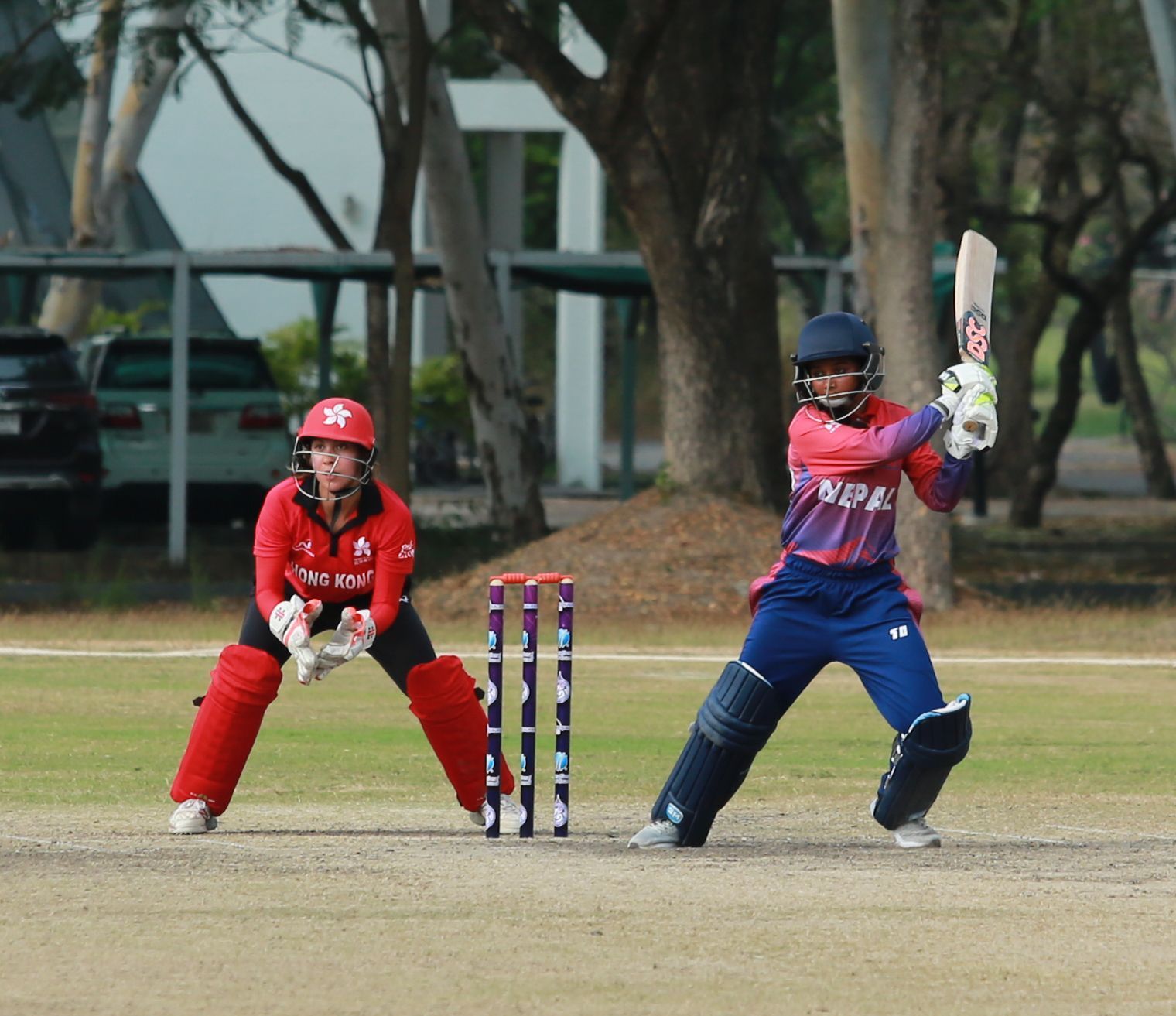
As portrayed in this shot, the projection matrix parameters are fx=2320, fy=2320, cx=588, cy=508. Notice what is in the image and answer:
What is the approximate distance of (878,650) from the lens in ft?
26.2

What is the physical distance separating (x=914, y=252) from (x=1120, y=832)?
11.2 meters

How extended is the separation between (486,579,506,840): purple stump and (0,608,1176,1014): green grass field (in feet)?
0.58

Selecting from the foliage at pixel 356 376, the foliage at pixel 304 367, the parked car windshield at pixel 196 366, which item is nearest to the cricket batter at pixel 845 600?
the parked car windshield at pixel 196 366

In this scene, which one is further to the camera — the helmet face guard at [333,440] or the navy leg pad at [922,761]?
the helmet face guard at [333,440]

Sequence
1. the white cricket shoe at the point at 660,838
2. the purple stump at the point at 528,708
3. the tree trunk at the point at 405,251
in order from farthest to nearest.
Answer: the tree trunk at the point at 405,251 → the purple stump at the point at 528,708 → the white cricket shoe at the point at 660,838

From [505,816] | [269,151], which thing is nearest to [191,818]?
[505,816]

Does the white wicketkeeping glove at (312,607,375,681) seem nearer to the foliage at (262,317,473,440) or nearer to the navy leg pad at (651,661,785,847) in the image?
the navy leg pad at (651,661,785,847)

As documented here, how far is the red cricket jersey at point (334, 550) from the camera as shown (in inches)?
325

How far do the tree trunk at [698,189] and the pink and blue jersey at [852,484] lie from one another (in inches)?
452

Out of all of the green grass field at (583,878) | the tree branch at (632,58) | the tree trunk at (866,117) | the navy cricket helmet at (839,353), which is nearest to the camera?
the green grass field at (583,878)

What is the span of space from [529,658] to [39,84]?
1894 cm

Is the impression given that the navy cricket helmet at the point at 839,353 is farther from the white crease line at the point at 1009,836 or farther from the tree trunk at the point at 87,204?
the tree trunk at the point at 87,204

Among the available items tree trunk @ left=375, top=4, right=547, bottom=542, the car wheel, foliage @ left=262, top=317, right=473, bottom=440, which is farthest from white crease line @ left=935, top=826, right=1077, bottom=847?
foliage @ left=262, top=317, right=473, bottom=440

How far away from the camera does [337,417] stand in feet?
27.3
